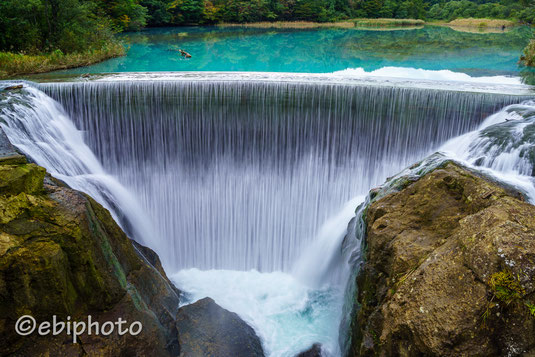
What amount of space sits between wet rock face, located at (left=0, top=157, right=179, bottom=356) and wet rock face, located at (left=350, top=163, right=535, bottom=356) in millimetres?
2458

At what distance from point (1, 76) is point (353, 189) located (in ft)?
30.0

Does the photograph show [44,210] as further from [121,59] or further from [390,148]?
[121,59]

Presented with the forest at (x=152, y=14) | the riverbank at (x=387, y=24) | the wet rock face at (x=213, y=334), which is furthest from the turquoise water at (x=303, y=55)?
the riverbank at (x=387, y=24)

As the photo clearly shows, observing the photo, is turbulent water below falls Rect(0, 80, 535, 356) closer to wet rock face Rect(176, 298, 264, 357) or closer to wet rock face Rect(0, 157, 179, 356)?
wet rock face Rect(176, 298, 264, 357)

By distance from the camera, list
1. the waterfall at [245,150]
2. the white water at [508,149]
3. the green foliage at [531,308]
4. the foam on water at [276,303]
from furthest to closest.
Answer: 1. the waterfall at [245,150]
2. the foam on water at [276,303]
3. the white water at [508,149]
4. the green foliage at [531,308]

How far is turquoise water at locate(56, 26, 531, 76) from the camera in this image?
632 inches

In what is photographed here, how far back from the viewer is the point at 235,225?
8172 millimetres

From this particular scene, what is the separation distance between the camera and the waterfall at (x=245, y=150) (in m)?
7.79

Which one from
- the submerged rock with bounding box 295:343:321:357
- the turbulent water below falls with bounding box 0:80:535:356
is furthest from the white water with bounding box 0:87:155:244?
the submerged rock with bounding box 295:343:321:357

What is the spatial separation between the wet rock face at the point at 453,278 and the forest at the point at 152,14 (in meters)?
12.6

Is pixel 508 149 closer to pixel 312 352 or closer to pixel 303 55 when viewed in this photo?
pixel 312 352

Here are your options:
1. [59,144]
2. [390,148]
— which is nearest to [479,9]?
[390,148]

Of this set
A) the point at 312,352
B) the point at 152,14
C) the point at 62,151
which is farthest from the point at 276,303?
the point at 152,14

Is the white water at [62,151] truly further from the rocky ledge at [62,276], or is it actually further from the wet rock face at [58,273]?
the wet rock face at [58,273]
